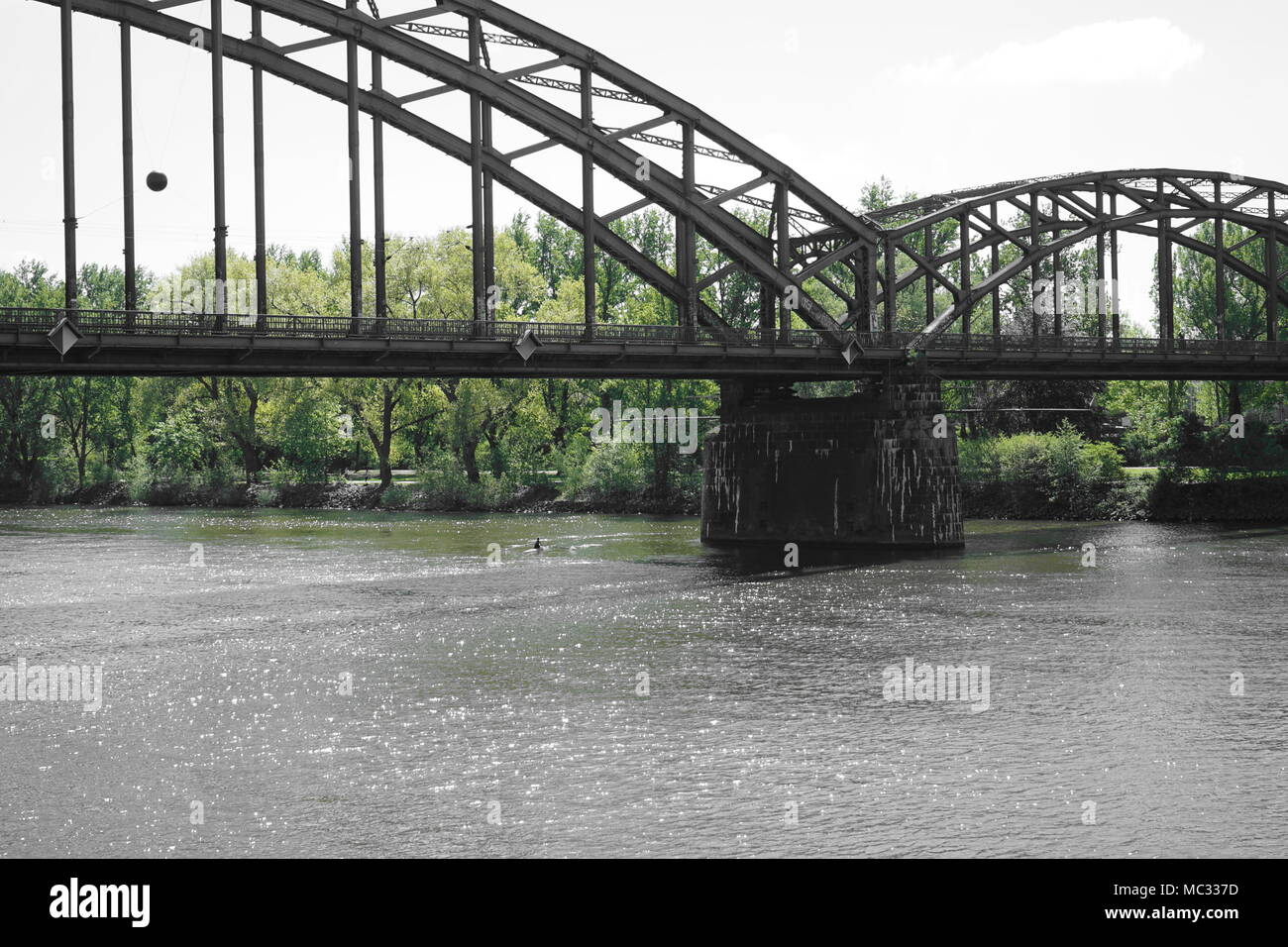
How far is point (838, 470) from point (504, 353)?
17.1 m

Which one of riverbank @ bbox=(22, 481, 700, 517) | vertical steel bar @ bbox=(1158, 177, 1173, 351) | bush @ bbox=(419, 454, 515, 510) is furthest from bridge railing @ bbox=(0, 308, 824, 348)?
bush @ bbox=(419, 454, 515, 510)

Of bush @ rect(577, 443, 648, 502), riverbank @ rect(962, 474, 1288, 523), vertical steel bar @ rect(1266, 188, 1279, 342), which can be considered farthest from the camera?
bush @ rect(577, 443, 648, 502)

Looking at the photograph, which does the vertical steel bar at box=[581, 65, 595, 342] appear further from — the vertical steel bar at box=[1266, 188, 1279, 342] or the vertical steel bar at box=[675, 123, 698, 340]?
the vertical steel bar at box=[1266, 188, 1279, 342]

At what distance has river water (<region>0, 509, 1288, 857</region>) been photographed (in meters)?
18.3

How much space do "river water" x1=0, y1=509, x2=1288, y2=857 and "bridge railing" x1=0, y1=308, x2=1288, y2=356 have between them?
8.61 meters

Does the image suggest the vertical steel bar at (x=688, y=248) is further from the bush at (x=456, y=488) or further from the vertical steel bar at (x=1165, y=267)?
the bush at (x=456, y=488)

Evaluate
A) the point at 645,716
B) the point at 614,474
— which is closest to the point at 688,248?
the point at 614,474

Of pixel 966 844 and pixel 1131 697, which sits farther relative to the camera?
pixel 1131 697

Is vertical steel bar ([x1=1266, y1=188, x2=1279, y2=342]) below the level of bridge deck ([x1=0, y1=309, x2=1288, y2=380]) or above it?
above

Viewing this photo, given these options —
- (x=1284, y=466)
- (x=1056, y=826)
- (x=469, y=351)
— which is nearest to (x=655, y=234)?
(x=1284, y=466)

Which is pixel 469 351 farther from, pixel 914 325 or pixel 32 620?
pixel 914 325

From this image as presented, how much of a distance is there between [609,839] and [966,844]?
14.9ft

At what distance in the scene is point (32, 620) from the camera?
3794cm

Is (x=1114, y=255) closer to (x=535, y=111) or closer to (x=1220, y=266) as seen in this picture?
(x=1220, y=266)
